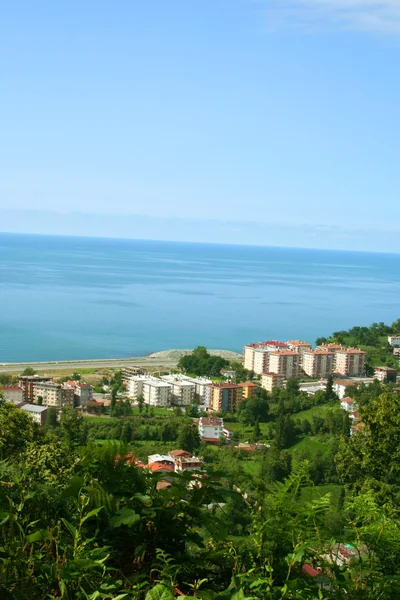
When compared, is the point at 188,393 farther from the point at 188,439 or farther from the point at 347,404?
the point at 188,439

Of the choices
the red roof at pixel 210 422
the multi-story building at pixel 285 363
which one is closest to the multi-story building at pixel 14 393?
the red roof at pixel 210 422

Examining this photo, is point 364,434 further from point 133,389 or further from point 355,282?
point 355,282

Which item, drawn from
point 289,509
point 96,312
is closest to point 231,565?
point 289,509

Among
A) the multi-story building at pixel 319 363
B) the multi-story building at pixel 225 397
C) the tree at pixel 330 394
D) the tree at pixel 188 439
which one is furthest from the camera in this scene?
the multi-story building at pixel 319 363

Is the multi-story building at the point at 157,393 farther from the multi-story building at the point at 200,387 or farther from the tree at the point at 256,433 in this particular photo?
the tree at the point at 256,433

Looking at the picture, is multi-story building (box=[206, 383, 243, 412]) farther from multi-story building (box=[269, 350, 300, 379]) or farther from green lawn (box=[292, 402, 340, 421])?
multi-story building (box=[269, 350, 300, 379])

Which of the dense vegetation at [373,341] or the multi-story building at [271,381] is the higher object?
the dense vegetation at [373,341]

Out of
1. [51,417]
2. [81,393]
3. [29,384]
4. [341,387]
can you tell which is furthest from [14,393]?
[341,387]
